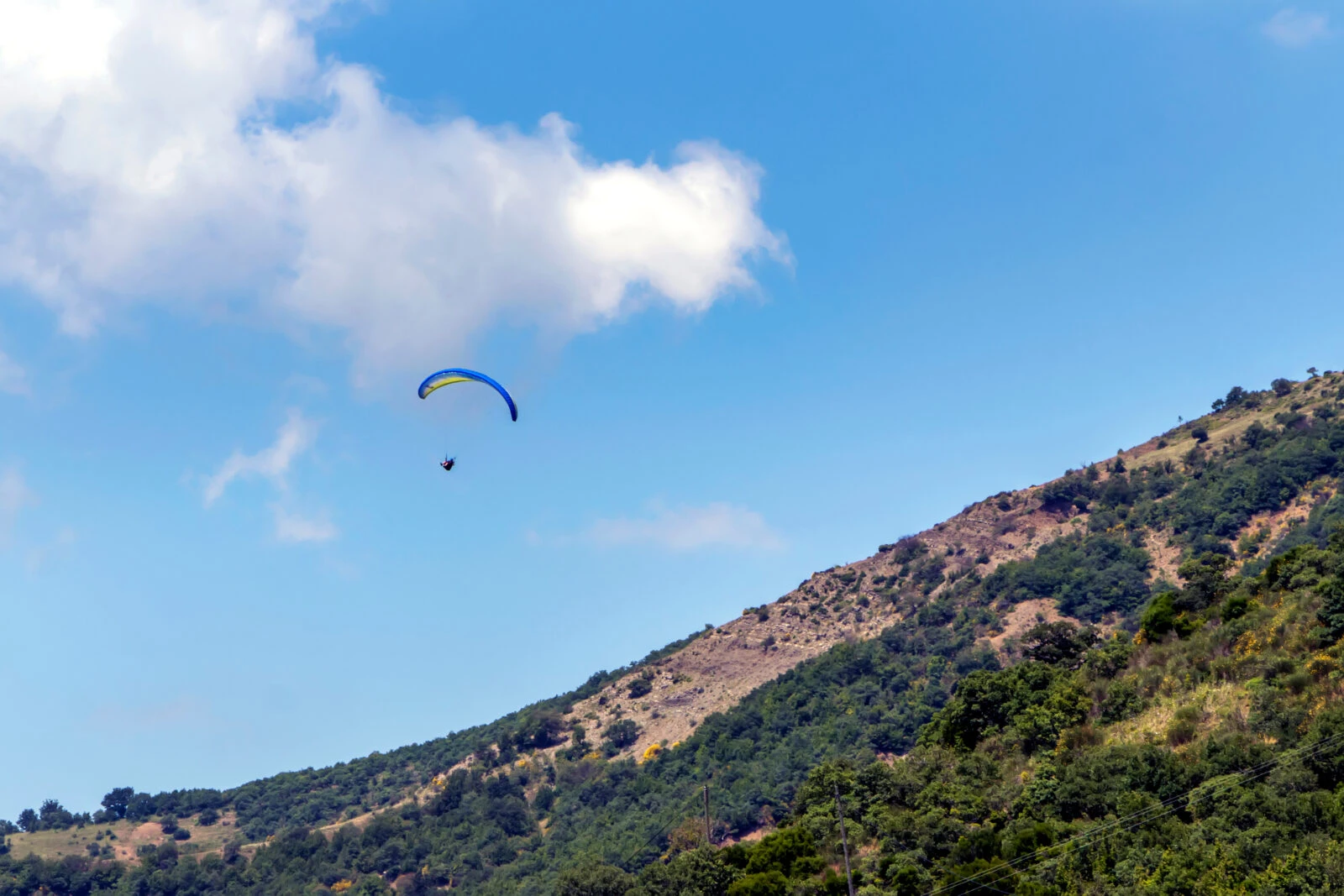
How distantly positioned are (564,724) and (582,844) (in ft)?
116

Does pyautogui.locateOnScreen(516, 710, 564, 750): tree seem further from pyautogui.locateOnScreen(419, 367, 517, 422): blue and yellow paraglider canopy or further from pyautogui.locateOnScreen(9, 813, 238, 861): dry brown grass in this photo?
pyautogui.locateOnScreen(419, 367, 517, 422): blue and yellow paraglider canopy

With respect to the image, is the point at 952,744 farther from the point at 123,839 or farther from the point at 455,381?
the point at 123,839

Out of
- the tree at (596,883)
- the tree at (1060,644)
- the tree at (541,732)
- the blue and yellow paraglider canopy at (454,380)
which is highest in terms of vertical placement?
the blue and yellow paraglider canopy at (454,380)

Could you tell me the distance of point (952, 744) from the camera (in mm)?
69125

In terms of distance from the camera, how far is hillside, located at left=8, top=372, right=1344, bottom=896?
46.2 meters

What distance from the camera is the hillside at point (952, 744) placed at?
152 feet

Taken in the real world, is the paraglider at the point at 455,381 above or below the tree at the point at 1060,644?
above

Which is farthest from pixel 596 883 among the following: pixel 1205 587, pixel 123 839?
pixel 123 839

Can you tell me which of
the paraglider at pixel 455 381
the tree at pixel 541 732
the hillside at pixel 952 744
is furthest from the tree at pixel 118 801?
the paraglider at pixel 455 381

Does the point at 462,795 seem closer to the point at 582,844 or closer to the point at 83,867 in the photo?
the point at 582,844

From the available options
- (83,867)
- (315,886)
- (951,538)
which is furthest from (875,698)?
(83,867)

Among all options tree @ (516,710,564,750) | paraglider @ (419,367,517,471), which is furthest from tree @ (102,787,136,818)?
paraglider @ (419,367,517,471)

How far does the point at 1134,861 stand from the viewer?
43031 mm

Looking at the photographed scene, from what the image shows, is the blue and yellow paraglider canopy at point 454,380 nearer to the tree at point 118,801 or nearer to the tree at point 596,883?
the tree at point 596,883
